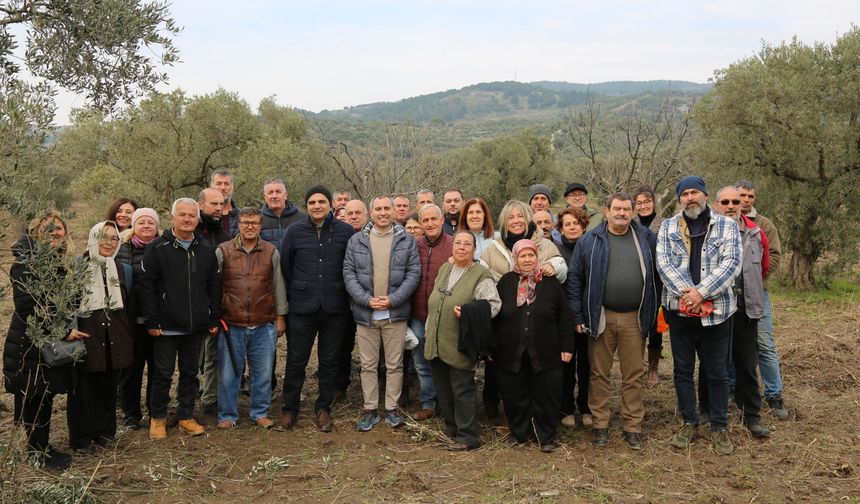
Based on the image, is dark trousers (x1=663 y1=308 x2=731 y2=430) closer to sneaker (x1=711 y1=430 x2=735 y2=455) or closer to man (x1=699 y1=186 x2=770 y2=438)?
sneaker (x1=711 y1=430 x2=735 y2=455)

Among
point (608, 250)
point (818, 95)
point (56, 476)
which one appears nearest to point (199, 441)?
point (56, 476)

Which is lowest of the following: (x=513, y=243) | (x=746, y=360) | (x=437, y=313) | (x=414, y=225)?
(x=746, y=360)

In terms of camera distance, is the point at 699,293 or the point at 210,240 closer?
the point at 699,293

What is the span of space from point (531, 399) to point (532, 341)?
62 cm

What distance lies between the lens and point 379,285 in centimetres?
621

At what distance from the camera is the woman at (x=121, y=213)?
6.28 m

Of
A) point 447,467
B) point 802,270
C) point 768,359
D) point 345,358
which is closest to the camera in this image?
point 447,467

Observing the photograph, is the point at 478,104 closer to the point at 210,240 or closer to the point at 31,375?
the point at 210,240

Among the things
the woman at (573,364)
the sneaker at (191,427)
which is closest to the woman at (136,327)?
the sneaker at (191,427)

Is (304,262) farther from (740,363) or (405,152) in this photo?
(405,152)

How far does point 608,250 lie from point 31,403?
5.19 metres

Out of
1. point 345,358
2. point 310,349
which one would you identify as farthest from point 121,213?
point 345,358

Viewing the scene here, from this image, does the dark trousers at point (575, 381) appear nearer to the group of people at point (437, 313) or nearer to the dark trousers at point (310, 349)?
the group of people at point (437, 313)

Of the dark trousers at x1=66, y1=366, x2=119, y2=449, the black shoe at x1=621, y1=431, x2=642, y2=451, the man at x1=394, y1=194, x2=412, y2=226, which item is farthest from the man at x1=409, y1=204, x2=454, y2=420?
the dark trousers at x1=66, y1=366, x2=119, y2=449
